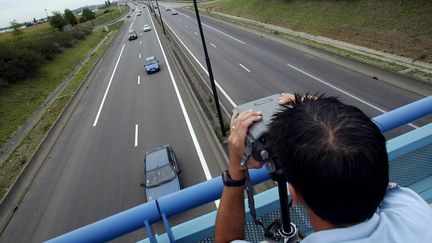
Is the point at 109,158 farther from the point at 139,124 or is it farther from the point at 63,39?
the point at 63,39

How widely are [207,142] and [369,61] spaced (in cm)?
1301

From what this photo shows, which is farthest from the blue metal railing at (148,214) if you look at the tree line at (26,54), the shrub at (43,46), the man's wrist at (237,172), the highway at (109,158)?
the shrub at (43,46)

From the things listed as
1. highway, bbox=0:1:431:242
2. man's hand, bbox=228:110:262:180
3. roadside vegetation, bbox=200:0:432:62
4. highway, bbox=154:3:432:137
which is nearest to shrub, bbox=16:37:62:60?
highway, bbox=0:1:431:242

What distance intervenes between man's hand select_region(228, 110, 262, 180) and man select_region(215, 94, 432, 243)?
0.72 ft

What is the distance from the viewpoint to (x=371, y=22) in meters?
27.3

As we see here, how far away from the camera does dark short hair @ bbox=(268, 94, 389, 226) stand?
1.22m

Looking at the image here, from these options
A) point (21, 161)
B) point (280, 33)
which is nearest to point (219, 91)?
point (21, 161)

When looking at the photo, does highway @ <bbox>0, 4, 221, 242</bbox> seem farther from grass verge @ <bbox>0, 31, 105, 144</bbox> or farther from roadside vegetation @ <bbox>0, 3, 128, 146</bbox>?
roadside vegetation @ <bbox>0, 3, 128, 146</bbox>

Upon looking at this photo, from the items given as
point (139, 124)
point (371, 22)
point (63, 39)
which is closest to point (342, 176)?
point (139, 124)

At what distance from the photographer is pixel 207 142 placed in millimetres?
14859

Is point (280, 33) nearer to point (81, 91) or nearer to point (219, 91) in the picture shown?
point (219, 91)

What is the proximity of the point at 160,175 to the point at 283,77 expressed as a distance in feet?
45.0

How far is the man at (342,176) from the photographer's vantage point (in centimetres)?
122

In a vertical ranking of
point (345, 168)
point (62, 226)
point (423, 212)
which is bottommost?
point (62, 226)
